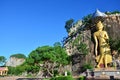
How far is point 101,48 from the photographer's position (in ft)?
106

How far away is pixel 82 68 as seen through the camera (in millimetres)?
55531

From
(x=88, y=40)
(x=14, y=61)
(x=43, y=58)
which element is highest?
(x=88, y=40)

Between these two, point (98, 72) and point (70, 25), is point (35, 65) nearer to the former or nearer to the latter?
point (98, 72)

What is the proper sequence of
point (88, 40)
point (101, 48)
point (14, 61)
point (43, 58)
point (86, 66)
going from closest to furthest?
point (101, 48)
point (43, 58)
point (86, 66)
point (88, 40)
point (14, 61)

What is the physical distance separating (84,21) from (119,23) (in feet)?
32.3

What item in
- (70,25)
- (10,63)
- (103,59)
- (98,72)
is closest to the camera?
(98,72)

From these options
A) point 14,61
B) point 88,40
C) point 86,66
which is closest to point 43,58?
point 86,66

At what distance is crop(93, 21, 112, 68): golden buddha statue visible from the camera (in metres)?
31.1

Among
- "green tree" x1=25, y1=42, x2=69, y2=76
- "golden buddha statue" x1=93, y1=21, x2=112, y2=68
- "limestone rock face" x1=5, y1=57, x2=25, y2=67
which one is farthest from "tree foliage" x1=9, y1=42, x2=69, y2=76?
"limestone rock face" x1=5, y1=57, x2=25, y2=67

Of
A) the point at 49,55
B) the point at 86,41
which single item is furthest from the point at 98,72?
the point at 86,41

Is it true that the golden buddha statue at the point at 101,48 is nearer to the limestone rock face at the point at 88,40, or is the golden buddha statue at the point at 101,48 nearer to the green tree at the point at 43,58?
the green tree at the point at 43,58

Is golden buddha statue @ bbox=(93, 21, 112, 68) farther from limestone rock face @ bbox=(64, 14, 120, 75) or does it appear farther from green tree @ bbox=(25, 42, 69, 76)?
limestone rock face @ bbox=(64, 14, 120, 75)

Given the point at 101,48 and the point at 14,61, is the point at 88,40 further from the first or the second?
the point at 14,61

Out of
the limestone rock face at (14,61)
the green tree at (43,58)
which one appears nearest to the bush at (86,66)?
the green tree at (43,58)
